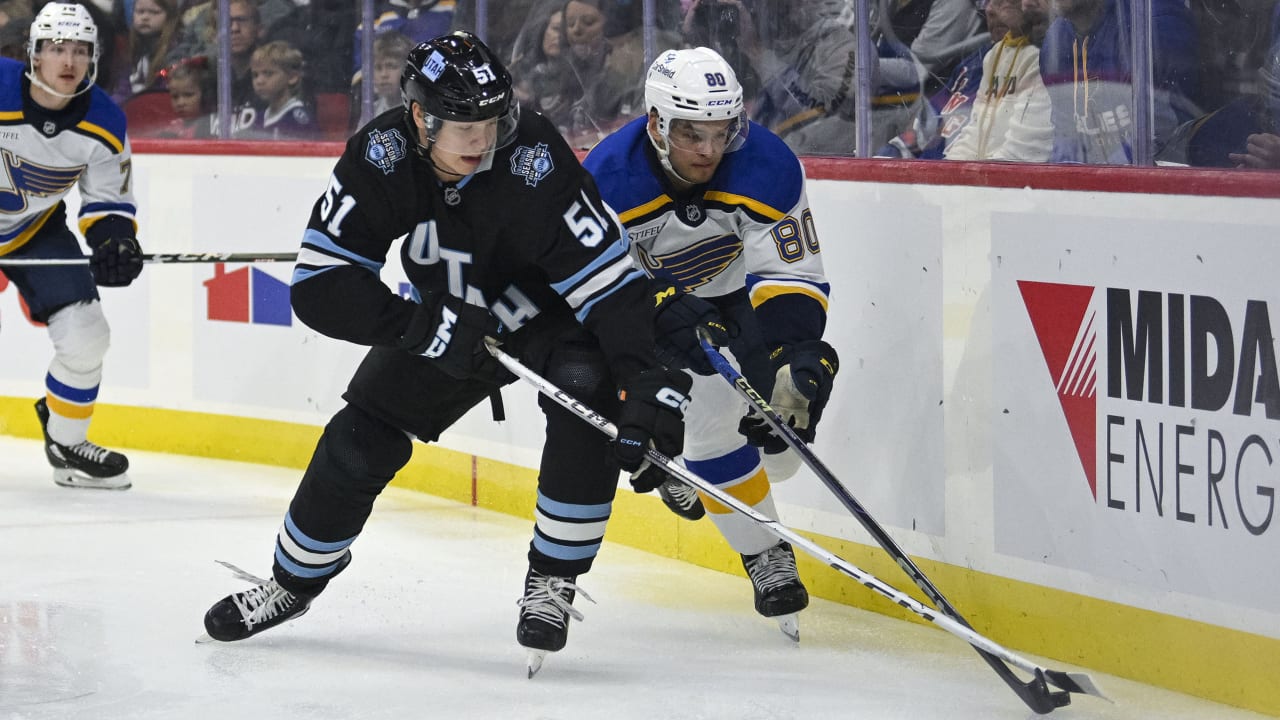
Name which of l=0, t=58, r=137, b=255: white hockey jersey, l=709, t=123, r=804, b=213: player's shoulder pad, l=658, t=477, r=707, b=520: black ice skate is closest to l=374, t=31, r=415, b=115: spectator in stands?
l=0, t=58, r=137, b=255: white hockey jersey

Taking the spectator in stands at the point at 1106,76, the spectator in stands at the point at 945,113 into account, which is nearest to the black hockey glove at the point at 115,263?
the spectator in stands at the point at 945,113

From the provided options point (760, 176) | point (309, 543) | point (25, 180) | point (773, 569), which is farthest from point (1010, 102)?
point (25, 180)

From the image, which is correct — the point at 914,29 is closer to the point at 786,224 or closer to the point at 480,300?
the point at 786,224

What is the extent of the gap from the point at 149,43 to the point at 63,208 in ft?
3.50

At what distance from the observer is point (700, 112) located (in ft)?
10.5

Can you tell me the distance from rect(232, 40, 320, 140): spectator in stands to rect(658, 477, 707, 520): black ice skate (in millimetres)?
2140

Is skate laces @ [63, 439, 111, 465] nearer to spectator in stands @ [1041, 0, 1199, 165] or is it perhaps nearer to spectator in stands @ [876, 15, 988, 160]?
spectator in stands @ [876, 15, 988, 160]

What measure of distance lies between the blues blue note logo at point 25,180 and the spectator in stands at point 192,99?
95 centimetres

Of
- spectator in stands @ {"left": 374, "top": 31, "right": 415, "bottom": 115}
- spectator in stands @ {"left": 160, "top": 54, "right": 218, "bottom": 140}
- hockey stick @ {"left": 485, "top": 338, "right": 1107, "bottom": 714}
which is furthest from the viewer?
spectator in stands @ {"left": 160, "top": 54, "right": 218, "bottom": 140}

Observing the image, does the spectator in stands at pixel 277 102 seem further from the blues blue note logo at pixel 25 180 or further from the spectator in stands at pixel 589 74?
the spectator in stands at pixel 589 74

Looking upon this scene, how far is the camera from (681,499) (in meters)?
3.91

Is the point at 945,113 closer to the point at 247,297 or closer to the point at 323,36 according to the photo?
the point at 323,36

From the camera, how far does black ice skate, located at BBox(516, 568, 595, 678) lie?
3.06m

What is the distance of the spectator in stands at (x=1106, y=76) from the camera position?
3.12 meters
